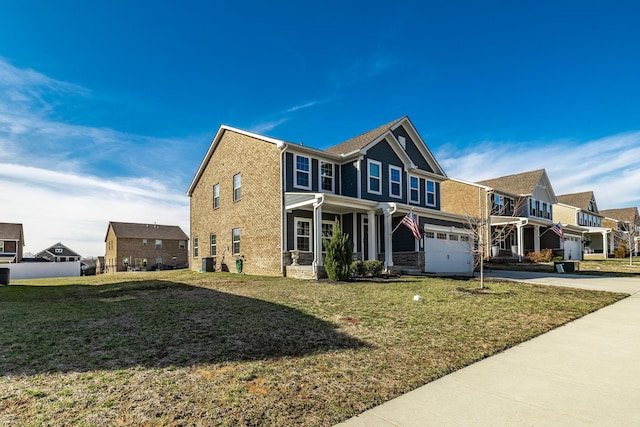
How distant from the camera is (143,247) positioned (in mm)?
49344

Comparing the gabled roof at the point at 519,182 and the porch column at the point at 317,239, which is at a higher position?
the gabled roof at the point at 519,182

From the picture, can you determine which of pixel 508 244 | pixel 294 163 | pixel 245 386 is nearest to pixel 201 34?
pixel 294 163

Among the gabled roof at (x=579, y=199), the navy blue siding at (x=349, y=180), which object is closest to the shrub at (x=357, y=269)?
the navy blue siding at (x=349, y=180)

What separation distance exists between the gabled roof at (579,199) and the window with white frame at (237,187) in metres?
47.3

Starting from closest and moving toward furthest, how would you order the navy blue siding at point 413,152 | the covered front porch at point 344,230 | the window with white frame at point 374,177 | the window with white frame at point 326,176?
the covered front porch at point 344,230 < the window with white frame at point 326,176 < the window with white frame at point 374,177 < the navy blue siding at point 413,152

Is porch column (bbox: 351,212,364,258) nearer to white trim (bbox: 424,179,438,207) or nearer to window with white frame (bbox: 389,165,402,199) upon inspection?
window with white frame (bbox: 389,165,402,199)

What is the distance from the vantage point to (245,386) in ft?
12.3

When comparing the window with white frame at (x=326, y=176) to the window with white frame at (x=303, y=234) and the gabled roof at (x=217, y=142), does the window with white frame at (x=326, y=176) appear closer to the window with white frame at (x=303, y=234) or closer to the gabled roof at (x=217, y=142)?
the window with white frame at (x=303, y=234)

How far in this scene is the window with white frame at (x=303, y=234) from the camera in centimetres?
1731

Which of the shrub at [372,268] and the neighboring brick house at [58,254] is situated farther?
the neighboring brick house at [58,254]

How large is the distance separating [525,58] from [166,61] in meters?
14.9

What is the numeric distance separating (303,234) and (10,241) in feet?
161

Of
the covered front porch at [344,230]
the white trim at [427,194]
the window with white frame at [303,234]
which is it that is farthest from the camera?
the white trim at [427,194]

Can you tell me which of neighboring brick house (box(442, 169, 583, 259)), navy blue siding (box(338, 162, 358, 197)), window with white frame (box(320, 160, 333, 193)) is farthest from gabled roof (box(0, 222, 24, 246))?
neighboring brick house (box(442, 169, 583, 259))
